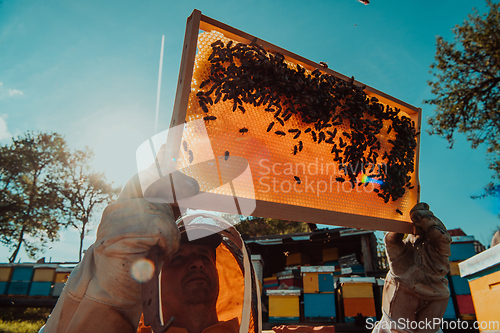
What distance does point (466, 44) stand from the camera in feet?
37.9

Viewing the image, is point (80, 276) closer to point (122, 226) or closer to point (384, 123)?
point (122, 226)

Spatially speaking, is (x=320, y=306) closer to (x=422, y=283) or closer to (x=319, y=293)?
(x=319, y=293)

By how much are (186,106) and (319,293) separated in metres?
9.14

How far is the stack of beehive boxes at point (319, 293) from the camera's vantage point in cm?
927

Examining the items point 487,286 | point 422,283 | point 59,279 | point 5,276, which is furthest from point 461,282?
point 5,276

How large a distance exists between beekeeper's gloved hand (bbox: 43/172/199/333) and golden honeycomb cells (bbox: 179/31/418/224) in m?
0.43

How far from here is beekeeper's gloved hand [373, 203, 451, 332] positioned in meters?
3.18

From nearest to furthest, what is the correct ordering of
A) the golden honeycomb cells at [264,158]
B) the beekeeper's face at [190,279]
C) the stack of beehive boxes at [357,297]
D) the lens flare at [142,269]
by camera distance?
the lens flare at [142,269] < the golden honeycomb cells at [264,158] < the beekeeper's face at [190,279] < the stack of beehive boxes at [357,297]

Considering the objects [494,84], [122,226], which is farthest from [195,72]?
[494,84]

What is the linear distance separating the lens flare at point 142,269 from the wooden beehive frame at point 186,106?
52 centimetres

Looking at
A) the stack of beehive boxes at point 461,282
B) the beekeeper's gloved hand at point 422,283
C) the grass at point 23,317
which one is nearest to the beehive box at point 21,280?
the grass at point 23,317

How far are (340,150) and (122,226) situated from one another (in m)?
2.22

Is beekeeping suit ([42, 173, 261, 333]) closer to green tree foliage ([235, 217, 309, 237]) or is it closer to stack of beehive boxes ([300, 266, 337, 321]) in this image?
stack of beehive boxes ([300, 266, 337, 321])

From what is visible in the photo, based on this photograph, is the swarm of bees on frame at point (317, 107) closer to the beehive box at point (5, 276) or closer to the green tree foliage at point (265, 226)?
the beehive box at point (5, 276)
